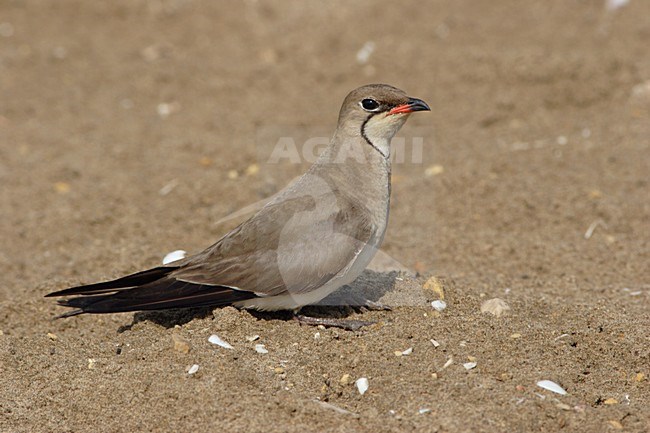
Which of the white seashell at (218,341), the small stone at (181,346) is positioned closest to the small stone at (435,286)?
the white seashell at (218,341)

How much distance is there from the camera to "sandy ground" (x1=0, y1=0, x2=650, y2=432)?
153 inches

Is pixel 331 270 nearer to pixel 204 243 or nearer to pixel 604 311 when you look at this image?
pixel 604 311

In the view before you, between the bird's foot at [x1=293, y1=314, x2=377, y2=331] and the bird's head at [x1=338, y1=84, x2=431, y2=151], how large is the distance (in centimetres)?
103

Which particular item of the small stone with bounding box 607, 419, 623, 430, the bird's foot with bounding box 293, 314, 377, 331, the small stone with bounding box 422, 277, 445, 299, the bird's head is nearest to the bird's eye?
the bird's head

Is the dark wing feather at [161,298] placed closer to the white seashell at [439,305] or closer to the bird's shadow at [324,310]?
the bird's shadow at [324,310]

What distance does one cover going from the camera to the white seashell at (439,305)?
4.53 metres

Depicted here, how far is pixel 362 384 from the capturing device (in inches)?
154

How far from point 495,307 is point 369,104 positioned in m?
1.35

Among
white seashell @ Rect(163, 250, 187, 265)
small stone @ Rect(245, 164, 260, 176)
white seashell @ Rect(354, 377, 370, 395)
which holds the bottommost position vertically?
small stone @ Rect(245, 164, 260, 176)

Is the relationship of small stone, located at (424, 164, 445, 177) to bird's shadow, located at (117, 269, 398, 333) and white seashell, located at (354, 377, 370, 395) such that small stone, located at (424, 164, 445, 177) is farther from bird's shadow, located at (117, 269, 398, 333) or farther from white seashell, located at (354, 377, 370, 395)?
white seashell, located at (354, 377, 370, 395)

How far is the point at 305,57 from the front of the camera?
9.55m

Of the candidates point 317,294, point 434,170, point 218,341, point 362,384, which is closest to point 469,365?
point 362,384

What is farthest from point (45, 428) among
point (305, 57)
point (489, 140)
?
point (305, 57)

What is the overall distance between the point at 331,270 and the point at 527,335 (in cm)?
111
